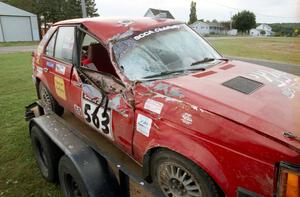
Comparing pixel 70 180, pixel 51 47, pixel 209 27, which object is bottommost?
pixel 70 180

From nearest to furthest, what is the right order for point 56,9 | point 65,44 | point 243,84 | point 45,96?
point 243,84 < point 65,44 < point 45,96 < point 56,9

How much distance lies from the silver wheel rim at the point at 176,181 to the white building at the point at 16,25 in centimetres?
3940

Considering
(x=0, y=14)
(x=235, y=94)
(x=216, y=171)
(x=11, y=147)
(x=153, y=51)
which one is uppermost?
(x=0, y=14)

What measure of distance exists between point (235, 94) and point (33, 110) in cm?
355

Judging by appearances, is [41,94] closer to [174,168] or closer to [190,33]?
[190,33]

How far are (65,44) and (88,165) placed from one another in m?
1.91

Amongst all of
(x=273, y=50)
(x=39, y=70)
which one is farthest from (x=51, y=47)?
(x=273, y=50)

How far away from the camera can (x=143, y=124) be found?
2326mm

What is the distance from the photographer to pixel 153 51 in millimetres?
2965

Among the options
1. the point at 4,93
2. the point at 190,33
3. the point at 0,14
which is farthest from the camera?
the point at 0,14

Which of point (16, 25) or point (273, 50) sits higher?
point (16, 25)

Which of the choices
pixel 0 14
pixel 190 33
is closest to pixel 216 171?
pixel 190 33

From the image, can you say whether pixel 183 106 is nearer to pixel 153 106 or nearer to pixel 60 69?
pixel 153 106

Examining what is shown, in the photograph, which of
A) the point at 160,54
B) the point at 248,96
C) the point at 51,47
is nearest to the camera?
the point at 248,96
